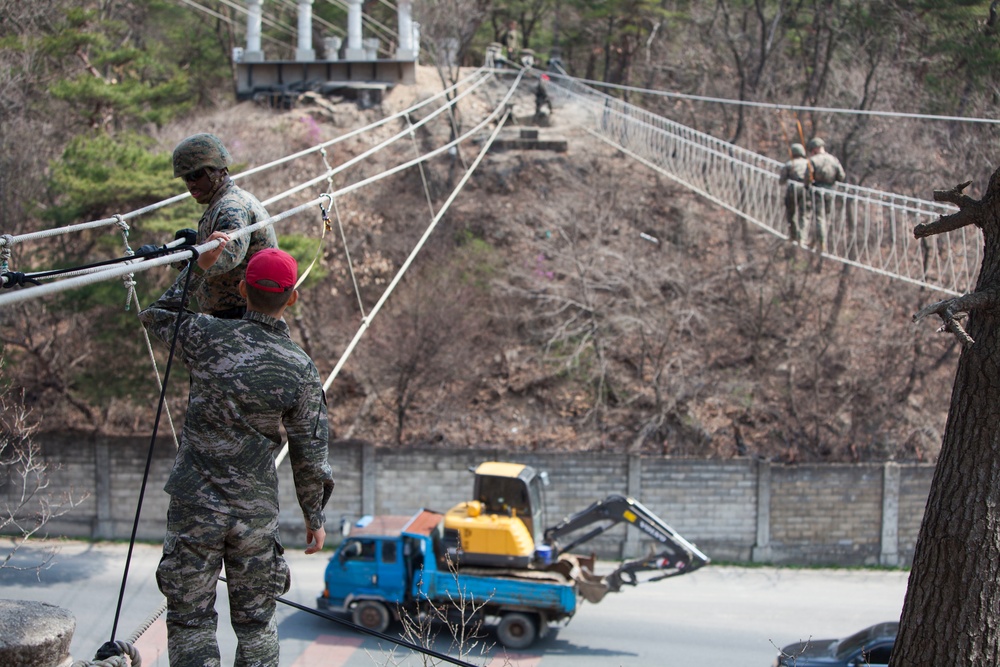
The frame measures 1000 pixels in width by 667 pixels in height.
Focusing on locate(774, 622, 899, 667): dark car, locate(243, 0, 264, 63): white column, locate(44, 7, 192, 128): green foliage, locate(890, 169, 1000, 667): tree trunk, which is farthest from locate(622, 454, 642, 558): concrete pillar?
locate(243, 0, 264, 63): white column

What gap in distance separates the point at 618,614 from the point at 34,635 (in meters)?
8.66

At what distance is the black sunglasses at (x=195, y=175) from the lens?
3.83 meters

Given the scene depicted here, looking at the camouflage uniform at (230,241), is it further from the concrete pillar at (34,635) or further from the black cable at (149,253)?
the concrete pillar at (34,635)

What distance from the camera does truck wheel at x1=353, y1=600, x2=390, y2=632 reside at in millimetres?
10672

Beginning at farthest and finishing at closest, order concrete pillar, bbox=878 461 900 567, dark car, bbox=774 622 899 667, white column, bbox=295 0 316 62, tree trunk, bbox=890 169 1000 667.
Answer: white column, bbox=295 0 316 62 → concrete pillar, bbox=878 461 900 567 → dark car, bbox=774 622 899 667 → tree trunk, bbox=890 169 1000 667

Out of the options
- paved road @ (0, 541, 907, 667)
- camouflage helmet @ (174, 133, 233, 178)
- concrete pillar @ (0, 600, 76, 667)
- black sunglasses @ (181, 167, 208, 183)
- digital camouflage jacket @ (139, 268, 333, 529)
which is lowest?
paved road @ (0, 541, 907, 667)

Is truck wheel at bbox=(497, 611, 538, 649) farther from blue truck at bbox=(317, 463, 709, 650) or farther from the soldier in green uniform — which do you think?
the soldier in green uniform

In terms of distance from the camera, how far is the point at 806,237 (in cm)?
1234

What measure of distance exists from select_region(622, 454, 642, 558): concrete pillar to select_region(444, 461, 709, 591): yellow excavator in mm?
1973

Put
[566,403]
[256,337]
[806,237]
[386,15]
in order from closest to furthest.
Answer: [256,337]
[806,237]
[566,403]
[386,15]

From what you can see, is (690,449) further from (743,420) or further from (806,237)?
(806,237)

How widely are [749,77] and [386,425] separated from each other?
10482mm

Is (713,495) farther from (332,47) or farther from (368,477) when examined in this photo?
(332,47)

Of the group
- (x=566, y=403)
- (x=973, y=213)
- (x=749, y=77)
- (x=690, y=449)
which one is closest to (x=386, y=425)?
(x=566, y=403)
